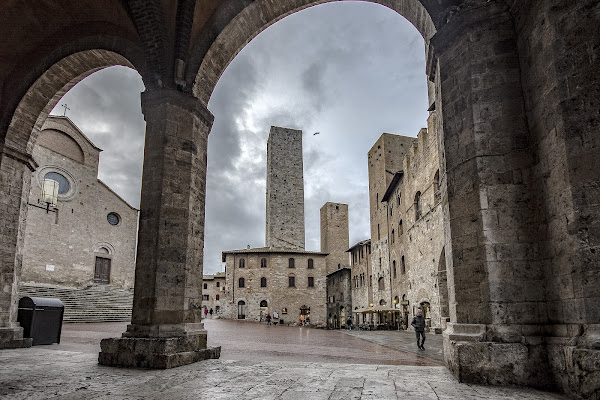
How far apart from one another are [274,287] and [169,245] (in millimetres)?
33374

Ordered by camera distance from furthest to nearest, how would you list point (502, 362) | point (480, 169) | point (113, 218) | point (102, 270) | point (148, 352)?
1. point (113, 218)
2. point (102, 270)
3. point (148, 352)
4. point (480, 169)
5. point (502, 362)

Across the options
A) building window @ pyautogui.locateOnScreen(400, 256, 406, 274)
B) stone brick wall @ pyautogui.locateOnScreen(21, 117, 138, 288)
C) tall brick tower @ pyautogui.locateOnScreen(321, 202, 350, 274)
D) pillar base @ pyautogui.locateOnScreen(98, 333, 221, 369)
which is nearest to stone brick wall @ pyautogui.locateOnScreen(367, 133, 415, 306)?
building window @ pyautogui.locateOnScreen(400, 256, 406, 274)

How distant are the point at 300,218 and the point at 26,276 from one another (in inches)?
1000

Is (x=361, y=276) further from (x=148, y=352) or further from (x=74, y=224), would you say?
(x=148, y=352)

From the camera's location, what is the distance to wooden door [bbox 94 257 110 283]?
1159 inches

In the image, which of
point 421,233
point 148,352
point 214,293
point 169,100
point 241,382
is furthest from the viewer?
point 214,293

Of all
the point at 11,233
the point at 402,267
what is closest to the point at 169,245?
the point at 11,233

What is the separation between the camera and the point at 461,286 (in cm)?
500

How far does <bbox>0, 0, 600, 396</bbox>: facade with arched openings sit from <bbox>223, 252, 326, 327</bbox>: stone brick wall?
31.1m

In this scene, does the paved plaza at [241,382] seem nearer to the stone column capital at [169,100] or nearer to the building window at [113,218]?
the stone column capital at [169,100]

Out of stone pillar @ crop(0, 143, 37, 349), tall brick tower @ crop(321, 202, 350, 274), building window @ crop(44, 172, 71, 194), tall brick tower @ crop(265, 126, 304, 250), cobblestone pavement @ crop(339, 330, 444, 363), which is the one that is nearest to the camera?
stone pillar @ crop(0, 143, 37, 349)

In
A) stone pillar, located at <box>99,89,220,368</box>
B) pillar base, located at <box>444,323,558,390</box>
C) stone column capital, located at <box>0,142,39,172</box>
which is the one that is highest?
stone column capital, located at <box>0,142,39,172</box>

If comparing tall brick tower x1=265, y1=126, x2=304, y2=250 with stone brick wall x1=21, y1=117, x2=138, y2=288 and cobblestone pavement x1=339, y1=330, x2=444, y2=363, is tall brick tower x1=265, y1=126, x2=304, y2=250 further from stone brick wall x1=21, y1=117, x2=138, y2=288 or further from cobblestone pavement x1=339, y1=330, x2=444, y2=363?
cobblestone pavement x1=339, y1=330, x2=444, y2=363

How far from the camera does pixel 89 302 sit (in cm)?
2436
